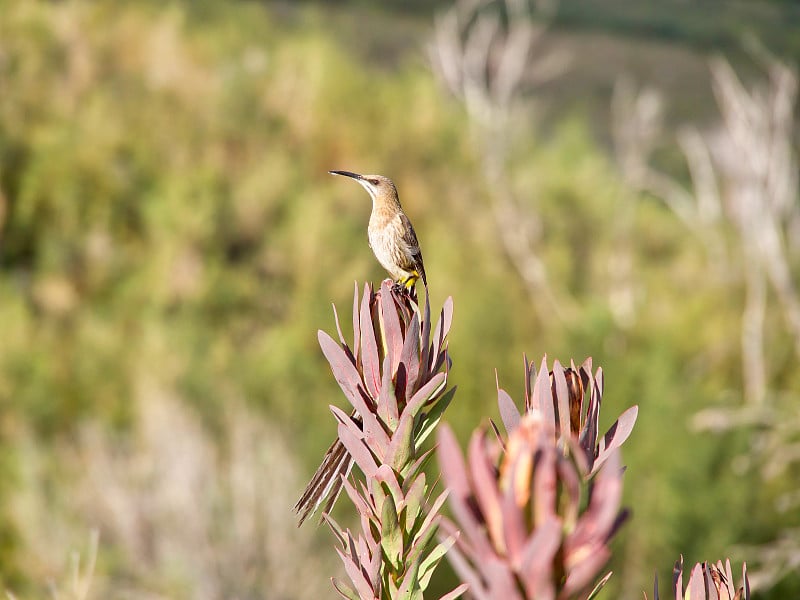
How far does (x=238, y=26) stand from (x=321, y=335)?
49.4 ft

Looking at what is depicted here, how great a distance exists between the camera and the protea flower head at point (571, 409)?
758 mm

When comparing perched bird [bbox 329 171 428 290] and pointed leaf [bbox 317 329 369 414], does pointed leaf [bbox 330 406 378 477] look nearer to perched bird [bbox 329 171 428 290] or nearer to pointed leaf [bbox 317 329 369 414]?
pointed leaf [bbox 317 329 369 414]

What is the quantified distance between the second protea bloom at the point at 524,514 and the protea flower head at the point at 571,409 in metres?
0.17

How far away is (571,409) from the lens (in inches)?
31.4

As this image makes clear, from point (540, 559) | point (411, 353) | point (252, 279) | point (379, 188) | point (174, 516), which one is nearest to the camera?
point (540, 559)

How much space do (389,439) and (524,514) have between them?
1.08 ft

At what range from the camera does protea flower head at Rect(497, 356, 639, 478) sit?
76cm

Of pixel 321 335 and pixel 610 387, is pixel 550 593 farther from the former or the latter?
pixel 610 387

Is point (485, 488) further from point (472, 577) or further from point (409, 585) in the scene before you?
point (409, 585)

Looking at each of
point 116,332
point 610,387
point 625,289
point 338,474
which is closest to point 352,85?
point 625,289

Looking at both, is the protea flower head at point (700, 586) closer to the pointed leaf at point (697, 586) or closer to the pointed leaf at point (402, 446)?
the pointed leaf at point (697, 586)

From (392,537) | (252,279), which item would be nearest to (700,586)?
(392,537)

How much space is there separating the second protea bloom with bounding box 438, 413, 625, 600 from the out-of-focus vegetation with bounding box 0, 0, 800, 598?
5.32 meters

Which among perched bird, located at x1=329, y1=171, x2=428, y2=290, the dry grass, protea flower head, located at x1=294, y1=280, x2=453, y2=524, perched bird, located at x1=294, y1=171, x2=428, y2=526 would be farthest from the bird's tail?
the dry grass
